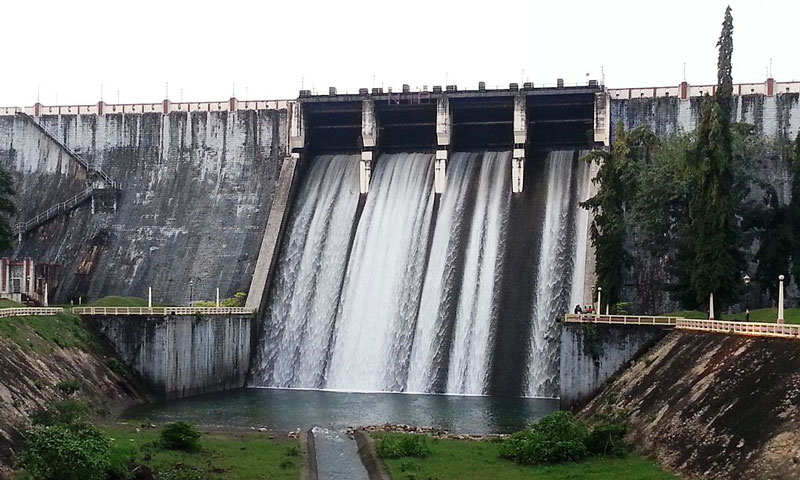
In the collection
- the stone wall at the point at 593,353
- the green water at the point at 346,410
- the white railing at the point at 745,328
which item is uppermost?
the white railing at the point at 745,328

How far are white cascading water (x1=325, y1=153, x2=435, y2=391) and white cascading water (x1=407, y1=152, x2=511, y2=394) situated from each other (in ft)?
3.72

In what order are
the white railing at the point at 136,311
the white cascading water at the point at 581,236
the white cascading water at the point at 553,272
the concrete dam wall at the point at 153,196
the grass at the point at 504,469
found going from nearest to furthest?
the grass at the point at 504,469 < the white railing at the point at 136,311 < the white cascading water at the point at 553,272 < the white cascading water at the point at 581,236 < the concrete dam wall at the point at 153,196

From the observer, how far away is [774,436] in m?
28.0

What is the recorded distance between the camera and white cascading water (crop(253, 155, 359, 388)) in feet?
223

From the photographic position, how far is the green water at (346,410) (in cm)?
4912

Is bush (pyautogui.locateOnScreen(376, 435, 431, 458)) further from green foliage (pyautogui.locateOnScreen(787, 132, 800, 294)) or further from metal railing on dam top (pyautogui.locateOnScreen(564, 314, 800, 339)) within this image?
green foliage (pyautogui.locateOnScreen(787, 132, 800, 294))

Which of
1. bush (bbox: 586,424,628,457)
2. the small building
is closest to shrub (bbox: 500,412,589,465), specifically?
bush (bbox: 586,424,628,457)

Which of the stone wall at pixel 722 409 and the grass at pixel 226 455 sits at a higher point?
the stone wall at pixel 722 409

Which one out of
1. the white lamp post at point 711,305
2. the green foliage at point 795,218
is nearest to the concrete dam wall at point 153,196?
the white lamp post at point 711,305

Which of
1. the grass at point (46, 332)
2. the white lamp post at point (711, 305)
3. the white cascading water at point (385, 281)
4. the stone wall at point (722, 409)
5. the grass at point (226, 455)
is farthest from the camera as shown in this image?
the white cascading water at point (385, 281)

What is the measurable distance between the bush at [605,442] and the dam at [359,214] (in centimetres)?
2443

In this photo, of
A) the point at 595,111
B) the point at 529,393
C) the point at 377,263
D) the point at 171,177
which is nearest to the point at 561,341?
the point at 529,393

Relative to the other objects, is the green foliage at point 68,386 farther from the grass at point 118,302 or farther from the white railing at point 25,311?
the grass at point 118,302

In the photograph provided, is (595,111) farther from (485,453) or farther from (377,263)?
(485,453)
